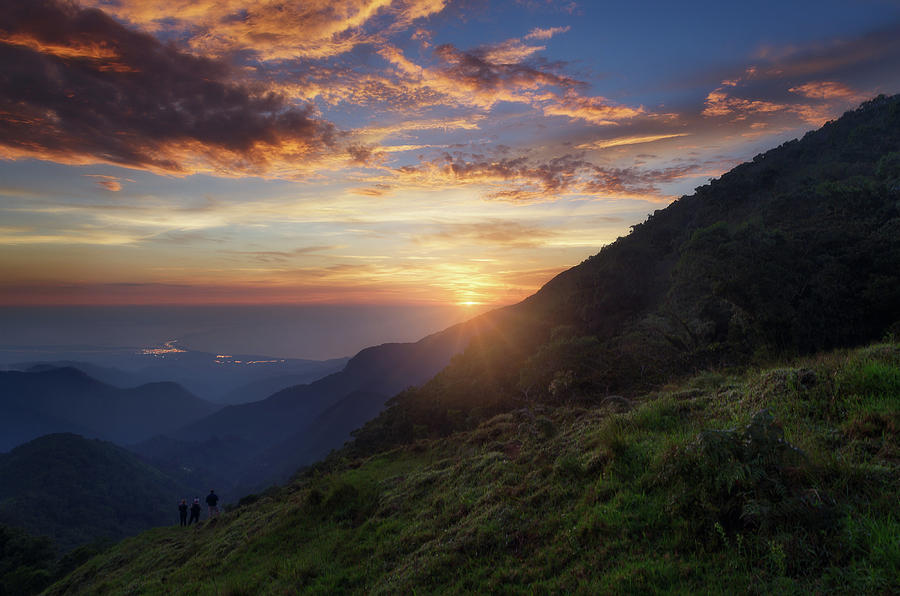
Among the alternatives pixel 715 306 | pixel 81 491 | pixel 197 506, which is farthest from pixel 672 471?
pixel 81 491

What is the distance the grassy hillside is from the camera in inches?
199

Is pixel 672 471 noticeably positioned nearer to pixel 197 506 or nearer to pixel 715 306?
pixel 715 306

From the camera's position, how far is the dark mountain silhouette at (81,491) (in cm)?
12629

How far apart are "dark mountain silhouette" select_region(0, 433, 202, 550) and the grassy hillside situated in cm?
14297

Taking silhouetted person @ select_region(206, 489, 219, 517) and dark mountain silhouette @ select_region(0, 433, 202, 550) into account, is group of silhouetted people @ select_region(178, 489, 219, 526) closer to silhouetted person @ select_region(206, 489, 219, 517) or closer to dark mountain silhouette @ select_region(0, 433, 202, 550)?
silhouetted person @ select_region(206, 489, 219, 517)

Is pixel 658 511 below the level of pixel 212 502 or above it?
above

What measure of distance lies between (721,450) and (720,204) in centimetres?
5820

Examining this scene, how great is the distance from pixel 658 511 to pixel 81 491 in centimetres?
21867

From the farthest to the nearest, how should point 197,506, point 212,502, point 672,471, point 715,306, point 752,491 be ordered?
point 197,506 < point 212,502 < point 715,306 < point 672,471 < point 752,491

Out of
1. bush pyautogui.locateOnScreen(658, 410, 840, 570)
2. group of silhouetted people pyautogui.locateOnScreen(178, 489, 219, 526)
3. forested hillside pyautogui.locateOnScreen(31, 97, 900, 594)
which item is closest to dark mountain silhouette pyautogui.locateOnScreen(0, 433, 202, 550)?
group of silhouetted people pyautogui.locateOnScreen(178, 489, 219, 526)

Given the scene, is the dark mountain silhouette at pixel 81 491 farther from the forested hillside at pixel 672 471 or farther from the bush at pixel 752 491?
the bush at pixel 752 491

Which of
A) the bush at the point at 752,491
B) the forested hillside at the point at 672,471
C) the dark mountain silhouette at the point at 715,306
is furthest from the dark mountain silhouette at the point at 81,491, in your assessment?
the bush at the point at 752,491

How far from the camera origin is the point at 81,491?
156 m

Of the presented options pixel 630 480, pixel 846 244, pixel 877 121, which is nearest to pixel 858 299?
pixel 846 244
